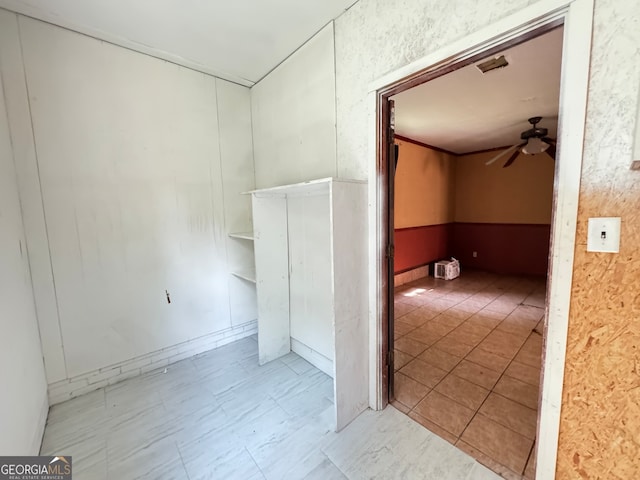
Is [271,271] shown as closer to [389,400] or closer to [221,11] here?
[389,400]

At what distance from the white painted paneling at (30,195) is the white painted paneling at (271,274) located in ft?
4.91

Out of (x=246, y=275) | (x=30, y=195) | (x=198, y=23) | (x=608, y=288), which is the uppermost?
(x=198, y=23)

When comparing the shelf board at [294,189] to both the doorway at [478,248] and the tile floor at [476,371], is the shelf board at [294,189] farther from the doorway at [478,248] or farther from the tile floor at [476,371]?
the tile floor at [476,371]

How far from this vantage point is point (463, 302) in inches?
153

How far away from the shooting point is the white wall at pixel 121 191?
1.87 meters

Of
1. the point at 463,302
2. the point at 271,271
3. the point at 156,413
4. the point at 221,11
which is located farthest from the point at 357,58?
the point at 463,302

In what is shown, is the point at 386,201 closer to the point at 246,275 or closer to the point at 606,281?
the point at 606,281

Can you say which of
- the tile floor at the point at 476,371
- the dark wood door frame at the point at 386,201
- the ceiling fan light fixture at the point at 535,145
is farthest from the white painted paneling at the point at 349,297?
the ceiling fan light fixture at the point at 535,145

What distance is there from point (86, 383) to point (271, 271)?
169 cm

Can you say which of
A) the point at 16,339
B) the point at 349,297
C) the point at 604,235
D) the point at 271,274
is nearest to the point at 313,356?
the point at 271,274

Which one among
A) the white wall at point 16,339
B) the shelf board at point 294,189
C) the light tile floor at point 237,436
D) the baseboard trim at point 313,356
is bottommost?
the light tile floor at point 237,436

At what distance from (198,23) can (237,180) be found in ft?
4.31

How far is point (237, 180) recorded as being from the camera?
280cm

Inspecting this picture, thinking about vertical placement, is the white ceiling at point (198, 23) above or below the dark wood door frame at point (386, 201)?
above
